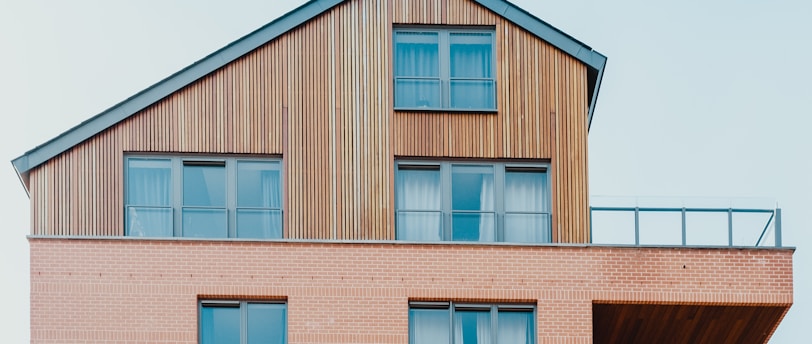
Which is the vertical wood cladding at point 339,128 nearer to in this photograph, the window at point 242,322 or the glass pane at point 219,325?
the window at point 242,322

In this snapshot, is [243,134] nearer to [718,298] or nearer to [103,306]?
[103,306]

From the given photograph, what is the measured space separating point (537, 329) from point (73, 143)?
9.75m

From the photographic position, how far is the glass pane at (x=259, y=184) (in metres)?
26.0

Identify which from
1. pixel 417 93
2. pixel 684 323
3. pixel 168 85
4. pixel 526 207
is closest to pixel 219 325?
pixel 168 85

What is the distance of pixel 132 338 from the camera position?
2494 centimetres

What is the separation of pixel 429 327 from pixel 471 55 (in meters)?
5.71

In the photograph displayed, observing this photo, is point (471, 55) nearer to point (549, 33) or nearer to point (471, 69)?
point (471, 69)

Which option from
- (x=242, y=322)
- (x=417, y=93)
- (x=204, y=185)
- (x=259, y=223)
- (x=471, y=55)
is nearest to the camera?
(x=242, y=322)

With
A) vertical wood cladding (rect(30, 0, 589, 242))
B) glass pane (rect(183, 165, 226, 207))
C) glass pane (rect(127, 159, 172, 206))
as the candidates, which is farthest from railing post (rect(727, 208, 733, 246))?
glass pane (rect(127, 159, 172, 206))

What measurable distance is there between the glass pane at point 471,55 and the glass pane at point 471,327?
4.93 meters

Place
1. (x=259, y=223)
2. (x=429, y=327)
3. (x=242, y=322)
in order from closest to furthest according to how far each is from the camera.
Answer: (x=242, y=322), (x=429, y=327), (x=259, y=223)

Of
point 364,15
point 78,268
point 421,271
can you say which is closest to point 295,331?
point 421,271

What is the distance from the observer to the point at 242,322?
25.3 m

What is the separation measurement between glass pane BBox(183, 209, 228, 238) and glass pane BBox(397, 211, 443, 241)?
3473 millimetres
